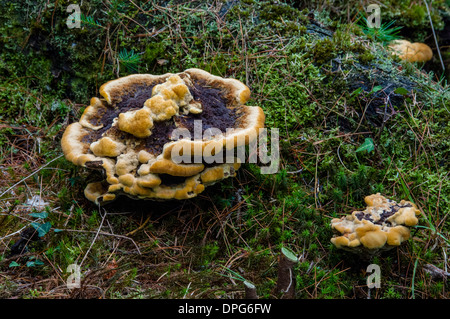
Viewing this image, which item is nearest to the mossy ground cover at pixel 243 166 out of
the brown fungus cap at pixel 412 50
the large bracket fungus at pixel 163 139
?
the large bracket fungus at pixel 163 139

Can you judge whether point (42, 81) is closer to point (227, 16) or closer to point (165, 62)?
point (165, 62)

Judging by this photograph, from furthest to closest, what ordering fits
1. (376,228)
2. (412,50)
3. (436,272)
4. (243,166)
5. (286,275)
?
(412,50)
(243,166)
(436,272)
(376,228)
(286,275)

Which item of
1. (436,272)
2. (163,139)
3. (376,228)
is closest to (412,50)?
(436,272)

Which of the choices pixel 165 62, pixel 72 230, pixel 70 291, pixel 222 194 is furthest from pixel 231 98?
pixel 70 291

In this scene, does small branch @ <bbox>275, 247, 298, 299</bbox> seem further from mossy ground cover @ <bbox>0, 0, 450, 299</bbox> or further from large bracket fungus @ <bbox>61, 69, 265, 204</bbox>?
large bracket fungus @ <bbox>61, 69, 265, 204</bbox>

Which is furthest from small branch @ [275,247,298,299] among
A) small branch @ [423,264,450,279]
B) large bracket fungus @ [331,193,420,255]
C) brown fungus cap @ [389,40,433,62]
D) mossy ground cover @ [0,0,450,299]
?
brown fungus cap @ [389,40,433,62]

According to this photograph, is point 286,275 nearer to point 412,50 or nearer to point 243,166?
point 243,166
